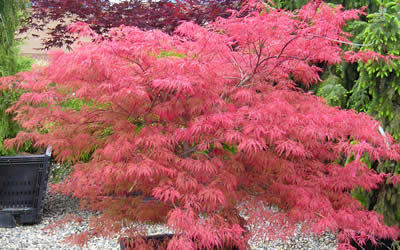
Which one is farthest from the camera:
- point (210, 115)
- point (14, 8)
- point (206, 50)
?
point (14, 8)

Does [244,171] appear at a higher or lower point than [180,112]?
lower

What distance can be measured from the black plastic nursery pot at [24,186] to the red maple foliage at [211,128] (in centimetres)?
173

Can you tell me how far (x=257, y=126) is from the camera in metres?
2.10

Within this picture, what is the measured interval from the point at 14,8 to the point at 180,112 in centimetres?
340

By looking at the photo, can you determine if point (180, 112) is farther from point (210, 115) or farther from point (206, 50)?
point (206, 50)

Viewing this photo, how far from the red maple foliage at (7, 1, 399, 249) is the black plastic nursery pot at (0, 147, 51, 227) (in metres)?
1.73

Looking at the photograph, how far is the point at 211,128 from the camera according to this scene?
84.6 inches

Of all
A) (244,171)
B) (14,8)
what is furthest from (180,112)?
(14,8)

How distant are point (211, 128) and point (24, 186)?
2975mm

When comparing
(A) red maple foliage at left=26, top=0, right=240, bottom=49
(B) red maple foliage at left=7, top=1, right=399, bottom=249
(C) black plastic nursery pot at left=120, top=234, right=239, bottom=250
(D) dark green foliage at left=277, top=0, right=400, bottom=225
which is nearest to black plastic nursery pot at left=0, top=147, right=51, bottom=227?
(B) red maple foliage at left=7, top=1, right=399, bottom=249

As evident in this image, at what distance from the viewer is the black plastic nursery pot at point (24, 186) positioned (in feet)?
14.0

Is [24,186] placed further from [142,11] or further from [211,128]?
[142,11]

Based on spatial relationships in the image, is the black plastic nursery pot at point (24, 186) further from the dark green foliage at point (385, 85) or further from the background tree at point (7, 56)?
the dark green foliage at point (385, 85)

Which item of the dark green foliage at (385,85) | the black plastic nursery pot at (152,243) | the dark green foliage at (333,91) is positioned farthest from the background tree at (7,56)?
the dark green foliage at (385,85)
